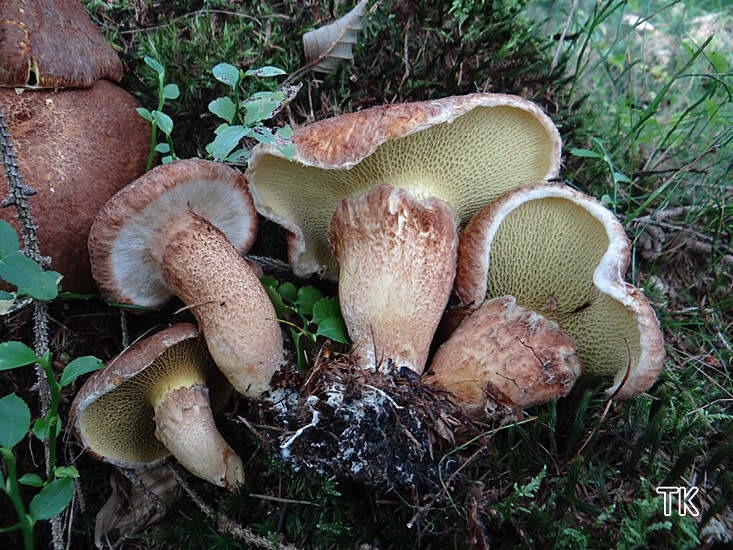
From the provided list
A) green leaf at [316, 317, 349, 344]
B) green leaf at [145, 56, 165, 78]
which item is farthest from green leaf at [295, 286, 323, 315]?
green leaf at [145, 56, 165, 78]

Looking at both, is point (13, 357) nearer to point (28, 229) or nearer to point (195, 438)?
point (28, 229)

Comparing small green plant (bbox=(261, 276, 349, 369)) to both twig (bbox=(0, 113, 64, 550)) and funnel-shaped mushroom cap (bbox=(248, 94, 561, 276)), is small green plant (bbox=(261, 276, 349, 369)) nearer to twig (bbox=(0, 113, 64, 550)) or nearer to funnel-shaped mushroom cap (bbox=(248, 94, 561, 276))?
funnel-shaped mushroom cap (bbox=(248, 94, 561, 276))

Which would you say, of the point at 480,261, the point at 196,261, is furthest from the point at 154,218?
the point at 480,261

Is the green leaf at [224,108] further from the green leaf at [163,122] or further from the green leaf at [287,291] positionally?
the green leaf at [287,291]

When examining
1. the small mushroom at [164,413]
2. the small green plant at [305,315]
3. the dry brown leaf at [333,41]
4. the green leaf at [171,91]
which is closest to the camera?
the small mushroom at [164,413]

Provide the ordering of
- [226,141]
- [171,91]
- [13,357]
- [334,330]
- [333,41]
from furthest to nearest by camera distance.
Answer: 1. [333,41]
2. [171,91]
3. [334,330]
4. [226,141]
5. [13,357]

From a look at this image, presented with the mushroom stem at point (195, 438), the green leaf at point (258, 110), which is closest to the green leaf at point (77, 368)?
the mushroom stem at point (195, 438)
